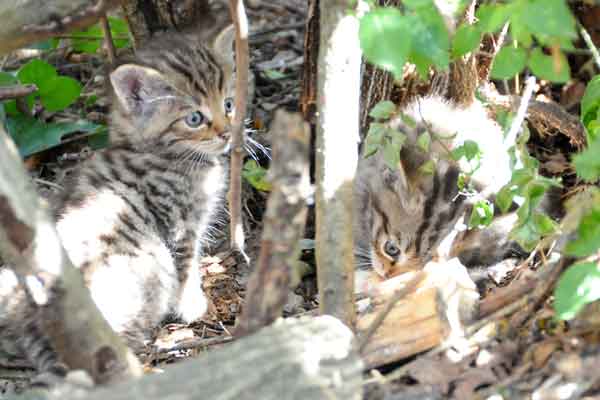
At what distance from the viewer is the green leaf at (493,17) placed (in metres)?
2.25

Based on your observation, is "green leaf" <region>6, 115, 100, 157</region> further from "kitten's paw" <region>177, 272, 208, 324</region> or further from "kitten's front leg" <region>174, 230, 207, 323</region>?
"kitten's paw" <region>177, 272, 208, 324</region>

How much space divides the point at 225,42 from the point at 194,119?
0.52 metres

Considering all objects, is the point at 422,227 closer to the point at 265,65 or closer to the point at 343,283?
the point at 343,283

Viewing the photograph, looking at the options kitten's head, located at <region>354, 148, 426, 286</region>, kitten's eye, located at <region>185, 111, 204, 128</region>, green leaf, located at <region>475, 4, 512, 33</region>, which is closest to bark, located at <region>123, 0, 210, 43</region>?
kitten's eye, located at <region>185, 111, 204, 128</region>

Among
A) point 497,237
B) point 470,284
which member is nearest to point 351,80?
point 470,284

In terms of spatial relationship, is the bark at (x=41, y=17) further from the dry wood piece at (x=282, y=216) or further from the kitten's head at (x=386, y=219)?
the kitten's head at (x=386, y=219)

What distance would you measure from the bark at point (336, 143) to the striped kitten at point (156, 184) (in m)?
1.23

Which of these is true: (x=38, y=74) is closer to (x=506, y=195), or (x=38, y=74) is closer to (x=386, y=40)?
(x=506, y=195)

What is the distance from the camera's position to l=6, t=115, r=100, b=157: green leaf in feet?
15.9

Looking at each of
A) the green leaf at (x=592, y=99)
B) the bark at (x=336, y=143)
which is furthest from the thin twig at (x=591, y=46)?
the bark at (x=336, y=143)

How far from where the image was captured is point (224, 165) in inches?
176

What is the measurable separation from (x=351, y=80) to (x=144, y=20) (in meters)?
2.33

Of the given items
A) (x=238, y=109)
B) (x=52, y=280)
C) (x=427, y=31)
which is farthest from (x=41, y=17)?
(x=427, y=31)

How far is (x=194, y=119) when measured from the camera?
14.0 ft
